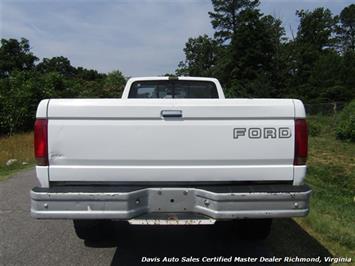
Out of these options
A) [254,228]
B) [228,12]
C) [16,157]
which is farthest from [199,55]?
[254,228]

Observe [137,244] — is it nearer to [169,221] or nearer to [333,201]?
[169,221]

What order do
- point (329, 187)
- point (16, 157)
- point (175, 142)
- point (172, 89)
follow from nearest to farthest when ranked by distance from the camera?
A: point (175, 142), point (172, 89), point (329, 187), point (16, 157)

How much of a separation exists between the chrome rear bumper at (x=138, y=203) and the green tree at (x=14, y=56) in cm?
7348

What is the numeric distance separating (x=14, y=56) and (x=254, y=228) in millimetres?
75916

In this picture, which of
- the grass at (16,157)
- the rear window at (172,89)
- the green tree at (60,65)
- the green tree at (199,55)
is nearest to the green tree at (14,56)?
the green tree at (60,65)

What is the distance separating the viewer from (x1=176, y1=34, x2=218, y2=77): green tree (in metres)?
92.2

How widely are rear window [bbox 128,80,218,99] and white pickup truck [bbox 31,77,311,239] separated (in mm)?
3122

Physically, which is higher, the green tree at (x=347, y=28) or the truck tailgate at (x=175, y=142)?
the green tree at (x=347, y=28)

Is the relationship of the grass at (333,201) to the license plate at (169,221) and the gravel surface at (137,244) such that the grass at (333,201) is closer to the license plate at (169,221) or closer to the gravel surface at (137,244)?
the gravel surface at (137,244)

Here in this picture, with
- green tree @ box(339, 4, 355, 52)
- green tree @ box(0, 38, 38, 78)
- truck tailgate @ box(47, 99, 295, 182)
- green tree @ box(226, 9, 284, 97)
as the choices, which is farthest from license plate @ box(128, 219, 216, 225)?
green tree @ box(339, 4, 355, 52)

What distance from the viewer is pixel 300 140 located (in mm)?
4566

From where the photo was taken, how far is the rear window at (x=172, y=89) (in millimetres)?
7730

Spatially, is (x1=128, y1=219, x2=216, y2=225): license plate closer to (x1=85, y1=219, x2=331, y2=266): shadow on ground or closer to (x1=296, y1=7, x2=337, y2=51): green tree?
(x1=85, y1=219, x2=331, y2=266): shadow on ground

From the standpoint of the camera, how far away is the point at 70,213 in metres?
4.39
